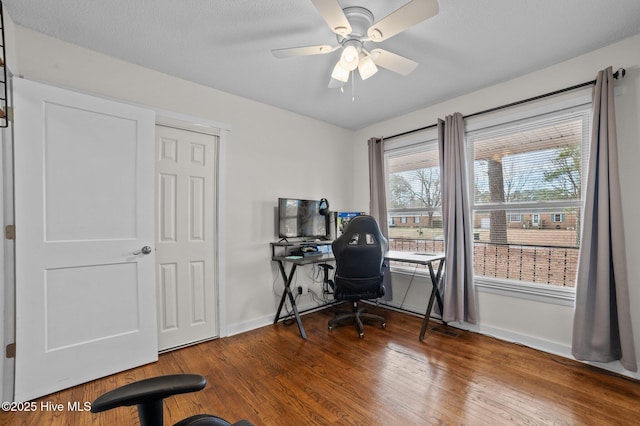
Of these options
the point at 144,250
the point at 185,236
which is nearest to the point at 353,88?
the point at 185,236

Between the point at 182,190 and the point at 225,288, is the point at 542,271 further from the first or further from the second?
the point at 182,190

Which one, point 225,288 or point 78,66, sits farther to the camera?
point 225,288

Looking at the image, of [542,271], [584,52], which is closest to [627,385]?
[542,271]

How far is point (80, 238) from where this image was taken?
6.69 feet

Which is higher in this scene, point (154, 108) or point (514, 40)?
point (514, 40)

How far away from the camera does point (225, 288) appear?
112 inches

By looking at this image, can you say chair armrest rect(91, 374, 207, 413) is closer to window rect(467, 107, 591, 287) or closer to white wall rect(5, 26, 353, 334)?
white wall rect(5, 26, 353, 334)

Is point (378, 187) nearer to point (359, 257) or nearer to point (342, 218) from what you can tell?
point (342, 218)

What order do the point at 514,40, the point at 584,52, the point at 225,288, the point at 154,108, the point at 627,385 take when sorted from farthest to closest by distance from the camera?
the point at 225,288
the point at 154,108
the point at 584,52
the point at 514,40
the point at 627,385

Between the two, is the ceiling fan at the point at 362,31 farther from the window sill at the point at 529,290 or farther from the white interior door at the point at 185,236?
the window sill at the point at 529,290

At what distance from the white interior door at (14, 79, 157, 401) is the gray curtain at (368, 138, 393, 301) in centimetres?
254

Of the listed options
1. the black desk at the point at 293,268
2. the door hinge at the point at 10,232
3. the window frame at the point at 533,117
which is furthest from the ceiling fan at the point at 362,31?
the door hinge at the point at 10,232

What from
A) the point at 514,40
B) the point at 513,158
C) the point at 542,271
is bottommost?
the point at 542,271

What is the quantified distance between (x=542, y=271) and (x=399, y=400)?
1.84 metres
